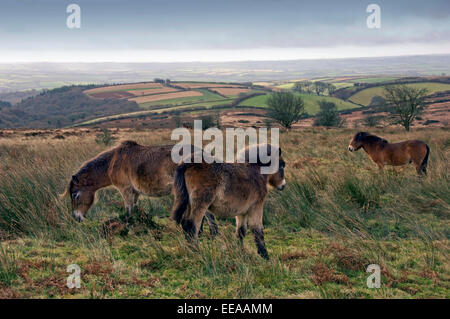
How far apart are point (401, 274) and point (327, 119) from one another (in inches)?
2334

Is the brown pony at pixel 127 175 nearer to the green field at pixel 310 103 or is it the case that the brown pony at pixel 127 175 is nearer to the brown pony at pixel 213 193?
the brown pony at pixel 213 193

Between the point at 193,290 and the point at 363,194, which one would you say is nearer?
the point at 193,290

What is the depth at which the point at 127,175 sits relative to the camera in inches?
285

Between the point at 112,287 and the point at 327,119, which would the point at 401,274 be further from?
the point at 327,119

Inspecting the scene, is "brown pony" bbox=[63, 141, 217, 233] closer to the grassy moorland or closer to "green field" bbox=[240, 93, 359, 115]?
the grassy moorland

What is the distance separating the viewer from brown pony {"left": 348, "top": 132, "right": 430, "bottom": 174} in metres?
12.2

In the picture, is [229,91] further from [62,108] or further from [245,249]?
[245,249]

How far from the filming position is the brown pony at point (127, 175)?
22.8ft

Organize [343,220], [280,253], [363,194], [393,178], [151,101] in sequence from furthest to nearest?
[151,101] → [393,178] → [363,194] → [343,220] → [280,253]

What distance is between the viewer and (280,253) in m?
5.83

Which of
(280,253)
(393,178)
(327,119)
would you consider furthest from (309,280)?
(327,119)

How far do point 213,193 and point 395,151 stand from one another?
10359 millimetres

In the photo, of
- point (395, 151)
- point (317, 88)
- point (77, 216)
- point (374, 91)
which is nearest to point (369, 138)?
point (395, 151)

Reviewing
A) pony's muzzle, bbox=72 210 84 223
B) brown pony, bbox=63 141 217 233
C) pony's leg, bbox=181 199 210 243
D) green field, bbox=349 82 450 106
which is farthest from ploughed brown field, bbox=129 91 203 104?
pony's leg, bbox=181 199 210 243
